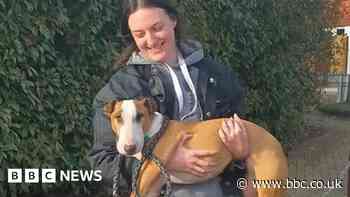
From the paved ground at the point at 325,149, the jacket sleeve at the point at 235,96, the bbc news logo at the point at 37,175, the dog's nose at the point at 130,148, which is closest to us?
the dog's nose at the point at 130,148

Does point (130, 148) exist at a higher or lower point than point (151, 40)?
lower

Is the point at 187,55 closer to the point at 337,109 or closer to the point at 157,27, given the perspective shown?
the point at 157,27

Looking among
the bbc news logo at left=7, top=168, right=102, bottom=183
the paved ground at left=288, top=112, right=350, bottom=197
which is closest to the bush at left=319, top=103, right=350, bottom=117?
the paved ground at left=288, top=112, right=350, bottom=197

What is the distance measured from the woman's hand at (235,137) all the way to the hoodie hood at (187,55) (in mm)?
284

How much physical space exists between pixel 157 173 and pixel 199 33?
167cm

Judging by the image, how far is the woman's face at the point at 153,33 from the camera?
2203 millimetres

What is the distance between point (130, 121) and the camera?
7.07 feet

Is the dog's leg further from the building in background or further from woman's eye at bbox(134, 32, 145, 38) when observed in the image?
the building in background

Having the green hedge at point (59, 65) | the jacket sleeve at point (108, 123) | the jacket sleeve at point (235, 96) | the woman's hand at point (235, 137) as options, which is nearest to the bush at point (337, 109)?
the green hedge at point (59, 65)

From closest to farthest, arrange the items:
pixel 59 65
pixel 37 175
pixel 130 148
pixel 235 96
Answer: pixel 130 148
pixel 235 96
pixel 37 175
pixel 59 65

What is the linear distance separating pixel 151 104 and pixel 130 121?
11 cm

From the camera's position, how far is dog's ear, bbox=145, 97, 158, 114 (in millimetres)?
2178

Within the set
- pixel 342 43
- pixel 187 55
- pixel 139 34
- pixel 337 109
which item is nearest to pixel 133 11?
pixel 139 34

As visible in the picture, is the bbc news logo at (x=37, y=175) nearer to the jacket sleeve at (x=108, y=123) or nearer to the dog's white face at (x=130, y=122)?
the jacket sleeve at (x=108, y=123)
